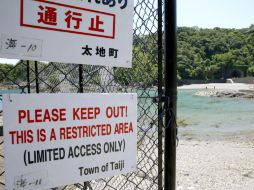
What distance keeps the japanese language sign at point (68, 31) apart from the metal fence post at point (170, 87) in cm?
29

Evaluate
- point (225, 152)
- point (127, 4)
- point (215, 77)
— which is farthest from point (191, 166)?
point (215, 77)

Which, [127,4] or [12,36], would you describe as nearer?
[12,36]

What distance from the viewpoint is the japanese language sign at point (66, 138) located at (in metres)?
1.80

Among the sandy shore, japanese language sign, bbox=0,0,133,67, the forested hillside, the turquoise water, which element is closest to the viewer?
japanese language sign, bbox=0,0,133,67

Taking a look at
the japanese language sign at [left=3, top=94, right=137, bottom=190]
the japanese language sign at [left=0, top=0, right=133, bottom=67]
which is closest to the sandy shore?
the japanese language sign at [left=3, top=94, right=137, bottom=190]

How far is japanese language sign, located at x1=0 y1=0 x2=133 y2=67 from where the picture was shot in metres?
1.77

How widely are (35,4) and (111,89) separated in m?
1.57

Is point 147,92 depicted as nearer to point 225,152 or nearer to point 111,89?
point 111,89

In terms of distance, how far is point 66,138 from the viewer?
195 cm

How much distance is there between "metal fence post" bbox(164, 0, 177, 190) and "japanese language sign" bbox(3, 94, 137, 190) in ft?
1.00

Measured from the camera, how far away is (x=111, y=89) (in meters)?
3.31

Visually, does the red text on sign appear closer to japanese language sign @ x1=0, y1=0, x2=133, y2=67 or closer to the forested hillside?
japanese language sign @ x1=0, y1=0, x2=133, y2=67

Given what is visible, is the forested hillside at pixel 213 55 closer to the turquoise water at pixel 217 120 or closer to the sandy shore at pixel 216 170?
the turquoise water at pixel 217 120

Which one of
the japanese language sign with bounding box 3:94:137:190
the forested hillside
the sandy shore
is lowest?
the sandy shore
